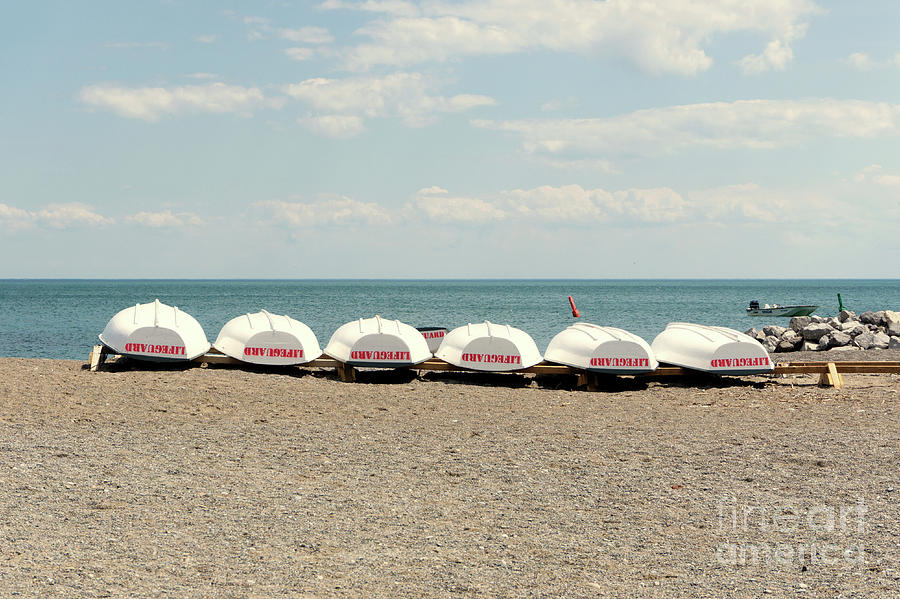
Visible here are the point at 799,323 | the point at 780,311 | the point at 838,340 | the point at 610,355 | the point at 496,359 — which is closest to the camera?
the point at 610,355

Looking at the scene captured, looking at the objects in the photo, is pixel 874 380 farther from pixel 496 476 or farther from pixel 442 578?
pixel 442 578

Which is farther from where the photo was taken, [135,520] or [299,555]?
[135,520]

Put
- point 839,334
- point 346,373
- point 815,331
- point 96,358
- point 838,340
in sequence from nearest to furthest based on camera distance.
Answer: point 346,373, point 96,358, point 838,340, point 839,334, point 815,331

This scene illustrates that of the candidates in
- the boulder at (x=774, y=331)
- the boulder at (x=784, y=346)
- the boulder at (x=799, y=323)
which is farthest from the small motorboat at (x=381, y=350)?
the boulder at (x=774, y=331)

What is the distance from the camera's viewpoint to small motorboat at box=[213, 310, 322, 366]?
43.9 ft

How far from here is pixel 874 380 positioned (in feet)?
44.2

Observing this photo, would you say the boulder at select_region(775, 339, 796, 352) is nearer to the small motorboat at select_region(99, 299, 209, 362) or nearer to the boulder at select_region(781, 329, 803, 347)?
the boulder at select_region(781, 329, 803, 347)

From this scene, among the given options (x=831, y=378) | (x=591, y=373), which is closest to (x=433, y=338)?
(x=591, y=373)

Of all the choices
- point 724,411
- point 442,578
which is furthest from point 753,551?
point 724,411

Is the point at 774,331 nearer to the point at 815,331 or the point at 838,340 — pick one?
the point at 815,331

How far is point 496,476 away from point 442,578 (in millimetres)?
2447

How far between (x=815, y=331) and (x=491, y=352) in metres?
15.0

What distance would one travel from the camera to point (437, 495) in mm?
6645

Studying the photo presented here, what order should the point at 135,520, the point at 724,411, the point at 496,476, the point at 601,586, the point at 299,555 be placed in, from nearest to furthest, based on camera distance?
1. the point at 601,586
2. the point at 299,555
3. the point at 135,520
4. the point at 496,476
5. the point at 724,411
